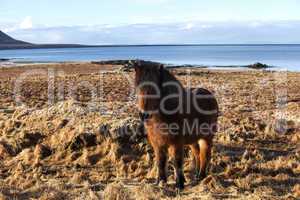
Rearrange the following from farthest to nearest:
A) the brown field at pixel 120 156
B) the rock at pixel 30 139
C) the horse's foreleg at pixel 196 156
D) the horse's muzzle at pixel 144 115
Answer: the rock at pixel 30 139 < the horse's foreleg at pixel 196 156 < the brown field at pixel 120 156 < the horse's muzzle at pixel 144 115

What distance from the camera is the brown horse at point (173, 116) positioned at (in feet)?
23.3

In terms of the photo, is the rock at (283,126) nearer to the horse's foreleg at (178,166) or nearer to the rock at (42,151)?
the horse's foreleg at (178,166)

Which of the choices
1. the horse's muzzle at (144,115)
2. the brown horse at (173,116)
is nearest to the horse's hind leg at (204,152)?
the brown horse at (173,116)

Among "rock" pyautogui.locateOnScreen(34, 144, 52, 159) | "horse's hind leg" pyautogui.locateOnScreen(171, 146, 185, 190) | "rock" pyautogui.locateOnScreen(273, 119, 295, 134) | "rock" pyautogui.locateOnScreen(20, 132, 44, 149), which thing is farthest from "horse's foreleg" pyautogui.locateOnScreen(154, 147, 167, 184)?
"rock" pyautogui.locateOnScreen(273, 119, 295, 134)

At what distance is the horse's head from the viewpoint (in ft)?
23.1

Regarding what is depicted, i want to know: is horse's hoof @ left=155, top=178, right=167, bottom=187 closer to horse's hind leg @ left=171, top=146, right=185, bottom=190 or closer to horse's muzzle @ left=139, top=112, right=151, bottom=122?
horse's hind leg @ left=171, top=146, right=185, bottom=190

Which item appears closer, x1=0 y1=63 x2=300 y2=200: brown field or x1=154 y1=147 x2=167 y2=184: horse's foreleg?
x1=0 y1=63 x2=300 y2=200: brown field

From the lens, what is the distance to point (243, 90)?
72.5ft

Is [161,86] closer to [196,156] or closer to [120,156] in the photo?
[196,156]

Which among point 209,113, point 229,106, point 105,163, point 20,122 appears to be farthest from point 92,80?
point 209,113

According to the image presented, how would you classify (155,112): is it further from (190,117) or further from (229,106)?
(229,106)

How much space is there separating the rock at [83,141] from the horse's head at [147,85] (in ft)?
13.2

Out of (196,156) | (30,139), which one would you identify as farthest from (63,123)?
(196,156)

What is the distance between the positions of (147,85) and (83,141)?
4.35m
